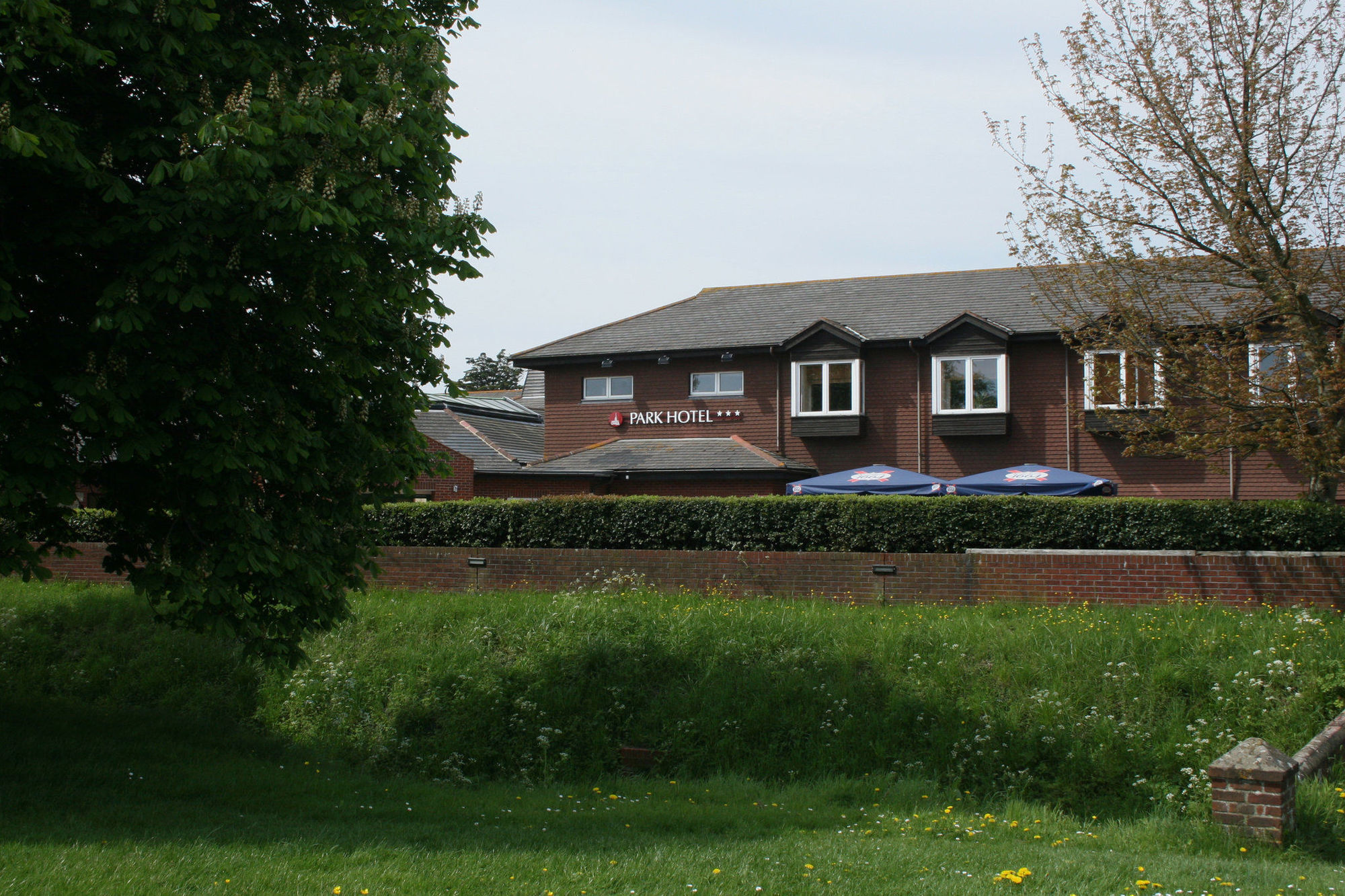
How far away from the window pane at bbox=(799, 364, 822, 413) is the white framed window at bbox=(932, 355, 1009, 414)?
2954 millimetres

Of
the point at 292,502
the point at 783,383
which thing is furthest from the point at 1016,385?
the point at 292,502

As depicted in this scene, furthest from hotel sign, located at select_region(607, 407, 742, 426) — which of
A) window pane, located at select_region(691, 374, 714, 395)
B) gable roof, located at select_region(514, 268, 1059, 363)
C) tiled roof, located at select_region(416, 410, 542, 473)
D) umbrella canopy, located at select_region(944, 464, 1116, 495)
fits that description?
umbrella canopy, located at select_region(944, 464, 1116, 495)

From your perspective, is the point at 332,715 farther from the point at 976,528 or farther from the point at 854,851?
the point at 976,528

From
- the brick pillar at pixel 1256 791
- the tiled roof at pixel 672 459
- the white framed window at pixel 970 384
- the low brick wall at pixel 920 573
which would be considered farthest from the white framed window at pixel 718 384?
the brick pillar at pixel 1256 791

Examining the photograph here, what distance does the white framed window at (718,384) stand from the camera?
2830 centimetres

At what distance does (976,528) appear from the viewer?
50.6 feet

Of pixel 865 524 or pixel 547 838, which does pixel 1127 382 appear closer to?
pixel 865 524

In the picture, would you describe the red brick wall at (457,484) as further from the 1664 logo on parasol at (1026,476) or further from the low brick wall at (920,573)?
the 1664 logo on parasol at (1026,476)

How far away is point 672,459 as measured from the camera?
88.1 feet

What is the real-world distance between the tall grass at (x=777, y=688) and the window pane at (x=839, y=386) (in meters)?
12.5

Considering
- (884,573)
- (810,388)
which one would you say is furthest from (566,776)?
(810,388)

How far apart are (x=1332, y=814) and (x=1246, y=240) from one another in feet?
28.1

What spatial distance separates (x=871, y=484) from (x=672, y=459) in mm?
7114

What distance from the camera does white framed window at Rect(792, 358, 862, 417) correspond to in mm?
26750
